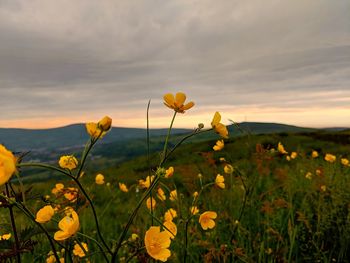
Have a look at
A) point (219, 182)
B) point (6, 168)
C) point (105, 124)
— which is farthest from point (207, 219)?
point (6, 168)

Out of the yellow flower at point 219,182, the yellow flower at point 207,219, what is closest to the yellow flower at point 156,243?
the yellow flower at point 207,219

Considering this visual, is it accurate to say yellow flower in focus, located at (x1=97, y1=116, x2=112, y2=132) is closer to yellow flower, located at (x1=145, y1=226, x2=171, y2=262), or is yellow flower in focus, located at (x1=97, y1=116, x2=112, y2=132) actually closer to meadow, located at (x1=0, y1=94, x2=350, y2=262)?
meadow, located at (x1=0, y1=94, x2=350, y2=262)

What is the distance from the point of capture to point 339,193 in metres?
4.55

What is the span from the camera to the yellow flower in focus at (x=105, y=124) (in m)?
1.68

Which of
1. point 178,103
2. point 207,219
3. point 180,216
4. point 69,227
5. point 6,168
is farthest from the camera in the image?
point 180,216

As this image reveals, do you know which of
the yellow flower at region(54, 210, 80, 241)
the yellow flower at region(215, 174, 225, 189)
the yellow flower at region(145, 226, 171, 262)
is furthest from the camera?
the yellow flower at region(215, 174, 225, 189)

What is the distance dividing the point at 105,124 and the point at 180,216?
1.12 m

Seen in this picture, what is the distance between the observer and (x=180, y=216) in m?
2.52

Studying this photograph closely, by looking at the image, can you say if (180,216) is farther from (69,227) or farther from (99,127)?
(69,227)

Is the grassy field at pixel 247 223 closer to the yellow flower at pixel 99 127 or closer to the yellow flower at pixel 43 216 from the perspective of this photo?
the yellow flower at pixel 43 216

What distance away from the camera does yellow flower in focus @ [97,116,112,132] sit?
1.68 m

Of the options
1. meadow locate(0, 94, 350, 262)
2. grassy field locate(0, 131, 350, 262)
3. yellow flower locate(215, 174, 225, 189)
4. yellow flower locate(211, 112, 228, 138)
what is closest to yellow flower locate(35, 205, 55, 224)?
meadow locate(0, 94, 350, 262)

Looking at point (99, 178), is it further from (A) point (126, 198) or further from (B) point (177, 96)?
(A) point (126, 198)

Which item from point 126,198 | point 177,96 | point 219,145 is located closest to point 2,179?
point 177,96
